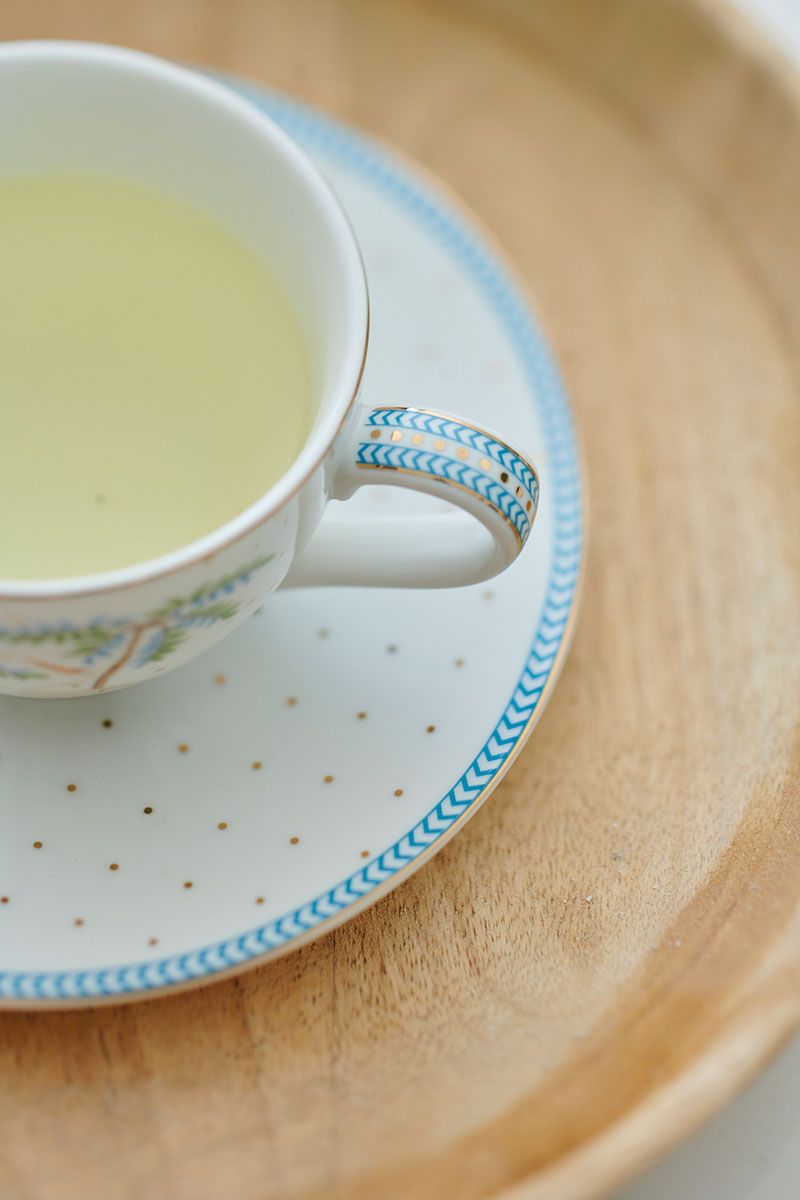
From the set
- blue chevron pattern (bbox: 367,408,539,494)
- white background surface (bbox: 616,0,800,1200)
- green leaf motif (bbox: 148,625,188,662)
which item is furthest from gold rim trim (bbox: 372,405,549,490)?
white background surface (bbox: 616,0,800,1200)

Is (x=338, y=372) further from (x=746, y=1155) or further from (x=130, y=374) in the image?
(x=746, y=1155)

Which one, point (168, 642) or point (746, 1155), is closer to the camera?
point (168, 642)

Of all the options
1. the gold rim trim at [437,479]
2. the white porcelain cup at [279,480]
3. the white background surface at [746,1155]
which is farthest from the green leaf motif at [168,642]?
the white background surface at [746,1155]

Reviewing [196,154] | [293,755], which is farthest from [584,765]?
[196,154]

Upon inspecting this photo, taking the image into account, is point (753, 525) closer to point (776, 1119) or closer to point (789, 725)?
point (789, 725)

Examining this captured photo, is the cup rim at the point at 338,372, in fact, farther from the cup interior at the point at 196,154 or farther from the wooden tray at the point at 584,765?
the wooden tray at the point at 584,765
